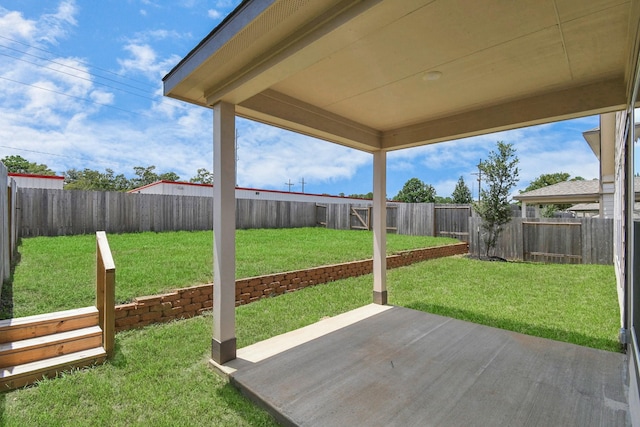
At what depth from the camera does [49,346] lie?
2.83 m

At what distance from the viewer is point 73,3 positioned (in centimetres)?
1316

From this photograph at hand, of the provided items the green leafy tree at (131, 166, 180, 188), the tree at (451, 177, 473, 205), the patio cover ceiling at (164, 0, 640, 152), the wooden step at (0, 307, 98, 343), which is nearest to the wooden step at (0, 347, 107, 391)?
the wooden step at (0, 307, 98, 343)

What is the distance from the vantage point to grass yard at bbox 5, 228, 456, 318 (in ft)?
12.9

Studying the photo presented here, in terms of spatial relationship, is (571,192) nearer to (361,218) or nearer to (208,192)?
(361,218)

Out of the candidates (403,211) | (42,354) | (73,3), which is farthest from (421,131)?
(73,3)

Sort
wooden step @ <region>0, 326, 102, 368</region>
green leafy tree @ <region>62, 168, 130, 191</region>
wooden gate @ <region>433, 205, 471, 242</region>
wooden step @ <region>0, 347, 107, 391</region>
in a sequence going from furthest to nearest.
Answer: green leafy tree @ <region>62, 168, 130, 191</region> < wooden gate @ <region>433, 205, 471, 242</region> < wooden step @ <region>0, 326, 102, 368</region> < wooden step @ <region>0, 347, 107, 391</region>

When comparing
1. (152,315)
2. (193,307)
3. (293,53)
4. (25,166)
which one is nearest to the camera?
(293,53)

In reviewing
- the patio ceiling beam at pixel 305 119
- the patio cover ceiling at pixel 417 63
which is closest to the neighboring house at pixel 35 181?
the patio ceiling beam at pixel 305 119

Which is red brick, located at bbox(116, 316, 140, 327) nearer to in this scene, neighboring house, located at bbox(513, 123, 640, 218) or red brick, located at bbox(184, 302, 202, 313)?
red brick, located at bbox(184, 302, 202, 313)

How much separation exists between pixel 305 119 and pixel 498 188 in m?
8.73

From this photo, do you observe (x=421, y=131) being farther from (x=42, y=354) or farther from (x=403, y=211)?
(x=403, y=211)

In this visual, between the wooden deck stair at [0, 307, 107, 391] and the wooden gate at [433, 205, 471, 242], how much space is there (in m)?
11.8

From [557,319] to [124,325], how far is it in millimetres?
5539

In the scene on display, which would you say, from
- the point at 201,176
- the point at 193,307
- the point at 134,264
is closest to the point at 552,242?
the point at 193,307
